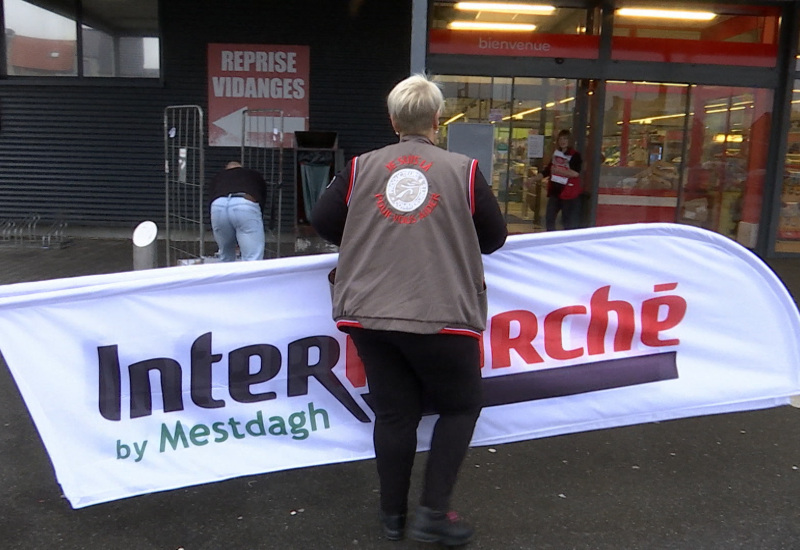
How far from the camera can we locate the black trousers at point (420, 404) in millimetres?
2660

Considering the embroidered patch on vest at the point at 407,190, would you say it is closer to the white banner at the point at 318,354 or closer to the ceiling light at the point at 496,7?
the white banner at the point at 318,354

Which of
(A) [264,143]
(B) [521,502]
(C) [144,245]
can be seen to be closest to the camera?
(B) [521,502]

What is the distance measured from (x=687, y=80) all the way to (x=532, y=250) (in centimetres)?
815

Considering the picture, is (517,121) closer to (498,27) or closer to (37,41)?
(498,27)

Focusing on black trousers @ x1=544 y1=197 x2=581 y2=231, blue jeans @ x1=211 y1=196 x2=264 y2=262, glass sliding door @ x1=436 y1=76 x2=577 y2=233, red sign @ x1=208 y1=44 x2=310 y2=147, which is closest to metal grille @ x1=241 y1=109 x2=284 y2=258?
red sign @ x1=208 y1=44 x2=310 y2=147

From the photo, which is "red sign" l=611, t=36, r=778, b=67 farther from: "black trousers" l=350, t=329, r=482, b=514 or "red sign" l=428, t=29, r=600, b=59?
"black trousers" l=350, t=329, r=482, b=514

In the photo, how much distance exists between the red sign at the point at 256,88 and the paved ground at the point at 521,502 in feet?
23.5

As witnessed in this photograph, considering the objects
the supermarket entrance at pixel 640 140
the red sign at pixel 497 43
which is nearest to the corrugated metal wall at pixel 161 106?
the red sign at pixel 497 43

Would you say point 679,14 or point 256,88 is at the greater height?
point 679,14

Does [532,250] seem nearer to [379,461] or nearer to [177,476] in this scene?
[379,461]

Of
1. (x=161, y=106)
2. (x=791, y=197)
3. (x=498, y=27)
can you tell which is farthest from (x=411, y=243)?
(x=791, y=197)

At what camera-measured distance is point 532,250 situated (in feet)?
10.6

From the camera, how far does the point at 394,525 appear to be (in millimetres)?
2879

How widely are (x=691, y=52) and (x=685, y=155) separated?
1.47 meters
